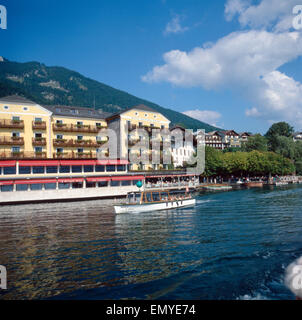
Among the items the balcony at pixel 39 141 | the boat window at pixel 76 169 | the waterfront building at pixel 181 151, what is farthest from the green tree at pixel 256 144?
the balcony at pixel 39 141

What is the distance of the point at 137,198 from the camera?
32281mm

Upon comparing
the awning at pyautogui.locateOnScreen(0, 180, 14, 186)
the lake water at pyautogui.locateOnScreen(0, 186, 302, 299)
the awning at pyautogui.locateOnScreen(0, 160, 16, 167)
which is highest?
the awning at pyautogui.locateOnScreen(0, 160, 16, 167)

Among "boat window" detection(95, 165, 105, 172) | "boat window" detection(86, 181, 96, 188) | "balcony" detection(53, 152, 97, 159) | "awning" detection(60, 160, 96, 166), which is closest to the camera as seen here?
"awning" detection(60, 160, 96, 166)

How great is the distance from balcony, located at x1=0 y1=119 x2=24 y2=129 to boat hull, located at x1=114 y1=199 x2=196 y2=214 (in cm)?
3169

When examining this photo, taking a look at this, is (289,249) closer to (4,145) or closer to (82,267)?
(82,267)

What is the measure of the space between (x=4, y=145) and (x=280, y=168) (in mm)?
85784

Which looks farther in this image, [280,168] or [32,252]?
[280,168]

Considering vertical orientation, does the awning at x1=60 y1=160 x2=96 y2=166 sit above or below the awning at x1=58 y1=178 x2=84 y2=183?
above

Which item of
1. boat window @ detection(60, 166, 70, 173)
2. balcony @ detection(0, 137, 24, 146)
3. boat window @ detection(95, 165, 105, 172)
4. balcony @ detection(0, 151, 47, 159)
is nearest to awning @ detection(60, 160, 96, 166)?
boat window @ detection(60, 166, 70, 173)

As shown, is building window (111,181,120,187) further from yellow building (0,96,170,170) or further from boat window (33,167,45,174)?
boat window (33,167,45,174)

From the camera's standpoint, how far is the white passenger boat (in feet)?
97.5
